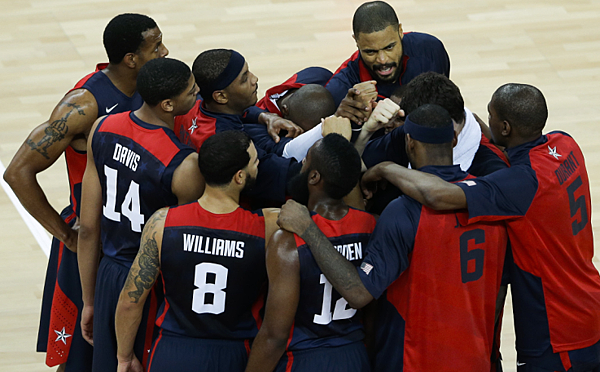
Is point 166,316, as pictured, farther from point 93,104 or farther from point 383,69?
point 383,69

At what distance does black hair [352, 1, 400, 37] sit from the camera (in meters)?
4.00

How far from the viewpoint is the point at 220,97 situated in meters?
3.64

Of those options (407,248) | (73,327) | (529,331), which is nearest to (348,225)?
(407,248)

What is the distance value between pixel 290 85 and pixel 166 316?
144 centimetres

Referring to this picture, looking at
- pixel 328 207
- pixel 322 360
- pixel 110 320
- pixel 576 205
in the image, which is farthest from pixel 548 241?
pixel 110 320

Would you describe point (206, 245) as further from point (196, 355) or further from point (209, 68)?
point (209, 68)

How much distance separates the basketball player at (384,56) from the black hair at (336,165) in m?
0.94

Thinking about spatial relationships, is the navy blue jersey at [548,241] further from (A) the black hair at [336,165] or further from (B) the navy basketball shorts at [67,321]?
(B) the navy basketball shorts at [67,321]

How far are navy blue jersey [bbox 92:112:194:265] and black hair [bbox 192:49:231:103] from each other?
13.5 inches

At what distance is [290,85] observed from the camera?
4016 millimetres

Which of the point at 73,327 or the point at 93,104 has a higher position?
the point at 93,104

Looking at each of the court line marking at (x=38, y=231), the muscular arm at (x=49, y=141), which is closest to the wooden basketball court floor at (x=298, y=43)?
the court line marking at (x=38, y=231)

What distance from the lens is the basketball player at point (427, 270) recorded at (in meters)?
2.97

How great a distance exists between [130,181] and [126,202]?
0.35 ft
